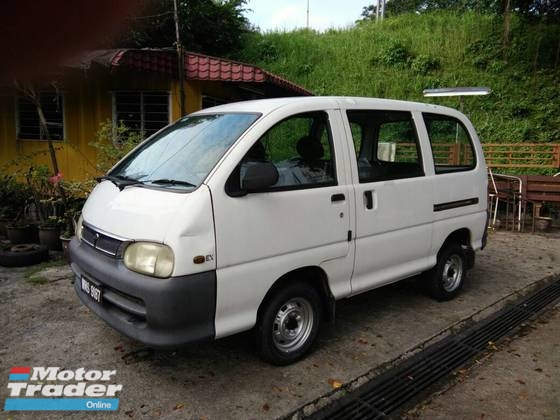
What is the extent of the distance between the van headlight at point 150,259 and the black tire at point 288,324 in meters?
0.84

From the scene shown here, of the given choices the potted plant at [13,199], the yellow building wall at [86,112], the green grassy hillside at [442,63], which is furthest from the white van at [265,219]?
the green grassy hillside at [442,63]

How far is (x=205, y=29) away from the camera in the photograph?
17.6 meters

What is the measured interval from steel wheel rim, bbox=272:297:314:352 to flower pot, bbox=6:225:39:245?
460 cm

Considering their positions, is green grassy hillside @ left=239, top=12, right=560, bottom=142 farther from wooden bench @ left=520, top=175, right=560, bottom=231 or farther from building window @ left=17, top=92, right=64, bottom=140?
building window @ left=17, top=92, right=64, bottom=140

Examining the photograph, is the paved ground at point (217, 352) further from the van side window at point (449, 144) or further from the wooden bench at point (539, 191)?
the wooden bench at point (539, 191)

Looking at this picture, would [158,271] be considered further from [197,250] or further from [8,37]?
[8,37]

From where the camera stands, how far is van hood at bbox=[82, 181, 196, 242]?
8.56ft

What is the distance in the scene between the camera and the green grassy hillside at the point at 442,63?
14.6 m

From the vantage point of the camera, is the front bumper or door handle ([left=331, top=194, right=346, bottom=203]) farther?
door handle ([left=331, top=194, right=346, bottom=203])

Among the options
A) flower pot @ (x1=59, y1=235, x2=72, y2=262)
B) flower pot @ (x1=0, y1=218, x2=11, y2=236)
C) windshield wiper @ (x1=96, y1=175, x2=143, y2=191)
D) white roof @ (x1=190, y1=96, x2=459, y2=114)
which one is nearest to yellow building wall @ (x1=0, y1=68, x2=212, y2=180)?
flower pot @ (x1=0, y1=218, x2=11, y2=236)

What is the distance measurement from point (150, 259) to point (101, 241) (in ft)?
1.94

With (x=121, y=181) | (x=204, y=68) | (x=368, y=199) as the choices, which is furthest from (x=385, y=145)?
(x=204, y=68)

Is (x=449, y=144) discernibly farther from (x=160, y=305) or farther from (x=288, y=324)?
(x=160, y=305)

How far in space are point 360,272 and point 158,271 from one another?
1.72 metres
